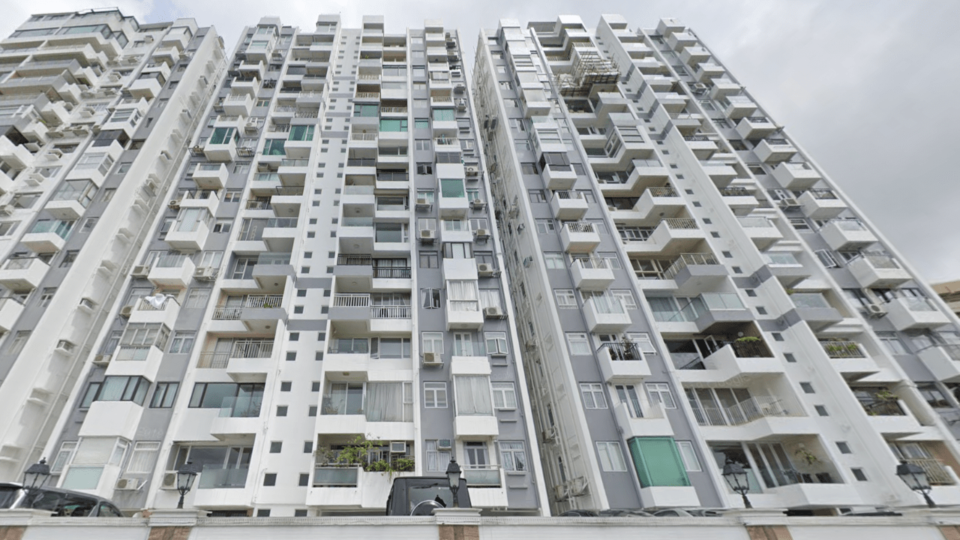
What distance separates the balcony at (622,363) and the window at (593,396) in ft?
2.41

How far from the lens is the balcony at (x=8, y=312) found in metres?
24.8

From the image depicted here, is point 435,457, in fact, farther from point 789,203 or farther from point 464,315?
point 789,203

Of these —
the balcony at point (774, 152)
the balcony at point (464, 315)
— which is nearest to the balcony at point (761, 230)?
the balcony at point (774, 152)

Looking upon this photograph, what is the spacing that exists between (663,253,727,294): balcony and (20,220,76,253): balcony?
1597 inches

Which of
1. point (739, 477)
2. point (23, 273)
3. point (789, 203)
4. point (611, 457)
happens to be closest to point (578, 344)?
point (611, 457)

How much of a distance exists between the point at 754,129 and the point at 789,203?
27.8 ft

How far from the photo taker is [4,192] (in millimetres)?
31703

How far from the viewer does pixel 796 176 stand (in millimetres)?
37781

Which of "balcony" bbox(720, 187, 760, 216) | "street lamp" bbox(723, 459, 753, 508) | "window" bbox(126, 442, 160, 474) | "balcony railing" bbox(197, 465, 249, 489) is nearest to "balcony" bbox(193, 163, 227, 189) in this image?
"window" bbox(126, 442, 160, 474)

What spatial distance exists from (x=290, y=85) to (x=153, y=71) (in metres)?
12.2

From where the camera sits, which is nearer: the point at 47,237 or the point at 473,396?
the point at 473,396

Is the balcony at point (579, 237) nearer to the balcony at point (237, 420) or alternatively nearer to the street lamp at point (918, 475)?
the street lamp at point (918, 475)

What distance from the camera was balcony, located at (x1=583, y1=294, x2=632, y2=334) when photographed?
26.2m

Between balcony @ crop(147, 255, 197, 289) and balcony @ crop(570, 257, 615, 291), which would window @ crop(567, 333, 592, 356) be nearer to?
balcony @ crop(570, 257, 615, 291)
